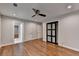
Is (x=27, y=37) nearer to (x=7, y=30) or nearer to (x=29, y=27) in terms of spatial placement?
(x=29, y=27)

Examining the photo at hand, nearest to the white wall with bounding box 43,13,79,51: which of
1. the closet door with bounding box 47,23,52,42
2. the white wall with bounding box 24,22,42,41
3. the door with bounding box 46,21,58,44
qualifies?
the door with bounding box 46,21,58,44

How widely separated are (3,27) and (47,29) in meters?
3.95

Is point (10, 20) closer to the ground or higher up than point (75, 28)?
higher up

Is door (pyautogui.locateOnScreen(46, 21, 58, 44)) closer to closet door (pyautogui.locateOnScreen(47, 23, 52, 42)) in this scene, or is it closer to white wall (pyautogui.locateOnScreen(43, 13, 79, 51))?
closet door (pyautogui.locateOnScreen(47, 23, 52, 42))

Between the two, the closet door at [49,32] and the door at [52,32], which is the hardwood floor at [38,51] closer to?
the door at [52,32]

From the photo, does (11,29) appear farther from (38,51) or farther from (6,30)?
(38,51)

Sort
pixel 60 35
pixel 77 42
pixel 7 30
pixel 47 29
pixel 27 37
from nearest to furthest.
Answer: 1. pixel 77 42
2. pixel 60 35
3. pixel 7 30
4. pixel 47 29
5. pixel 27 37

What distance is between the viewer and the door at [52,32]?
304 inches

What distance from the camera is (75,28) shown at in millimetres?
5254

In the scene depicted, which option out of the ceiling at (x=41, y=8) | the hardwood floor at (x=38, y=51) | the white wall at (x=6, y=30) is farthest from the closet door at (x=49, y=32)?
the white wall at (x=6, y=30)

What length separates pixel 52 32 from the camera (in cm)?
817

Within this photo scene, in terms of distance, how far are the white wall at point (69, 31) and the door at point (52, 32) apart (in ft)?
3.25

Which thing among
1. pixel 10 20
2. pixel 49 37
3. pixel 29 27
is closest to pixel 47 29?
pixel 49 37

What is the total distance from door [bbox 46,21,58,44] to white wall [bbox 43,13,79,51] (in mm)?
990
